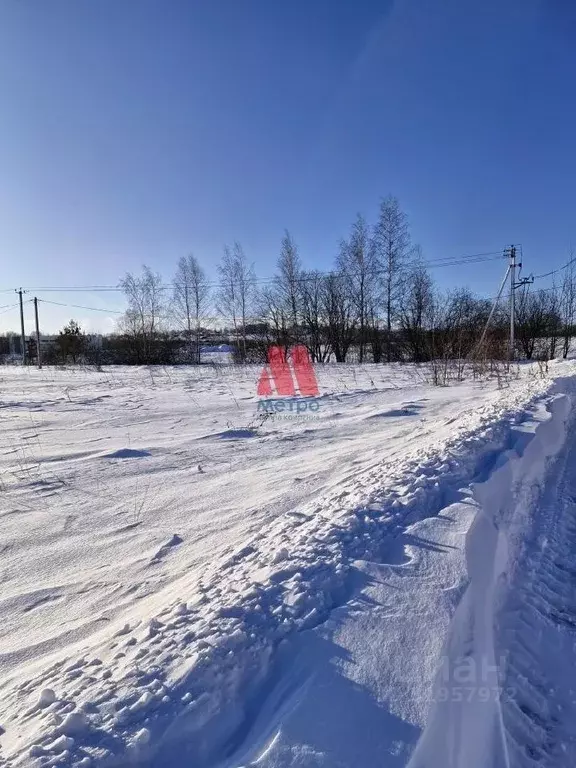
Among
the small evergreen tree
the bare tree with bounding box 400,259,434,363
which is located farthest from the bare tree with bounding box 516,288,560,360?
the small evergreen tree

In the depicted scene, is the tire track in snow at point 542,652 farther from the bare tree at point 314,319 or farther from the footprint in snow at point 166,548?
the bare tree at point 314,319

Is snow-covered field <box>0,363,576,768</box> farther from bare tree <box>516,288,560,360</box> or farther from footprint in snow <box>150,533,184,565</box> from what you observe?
bare tree <box>516,288,560,360</box>

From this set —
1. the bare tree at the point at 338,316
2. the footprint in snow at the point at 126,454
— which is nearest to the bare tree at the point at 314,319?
the bare tree at the point at 338,316

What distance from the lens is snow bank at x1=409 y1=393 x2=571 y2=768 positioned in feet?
4.18

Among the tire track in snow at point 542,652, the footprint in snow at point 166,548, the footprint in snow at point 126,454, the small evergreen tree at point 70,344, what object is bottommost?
the tire track in snow at point 542,652

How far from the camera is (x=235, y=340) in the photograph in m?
27.0

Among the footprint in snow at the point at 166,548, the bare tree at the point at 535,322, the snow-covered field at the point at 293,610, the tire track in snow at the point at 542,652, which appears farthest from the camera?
the bare tree at the point at 535,322

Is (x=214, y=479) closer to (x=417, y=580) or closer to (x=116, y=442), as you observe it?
(x=116, y=442)

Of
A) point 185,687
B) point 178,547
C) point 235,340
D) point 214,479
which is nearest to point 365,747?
point 185,687

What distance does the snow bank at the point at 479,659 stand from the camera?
1.28m

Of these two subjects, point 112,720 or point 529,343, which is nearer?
point 112,720

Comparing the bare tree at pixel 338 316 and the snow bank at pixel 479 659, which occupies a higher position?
the bare tree at pixel 338 316

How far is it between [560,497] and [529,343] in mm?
24892

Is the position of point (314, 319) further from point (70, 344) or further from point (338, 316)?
point (70, 344)
